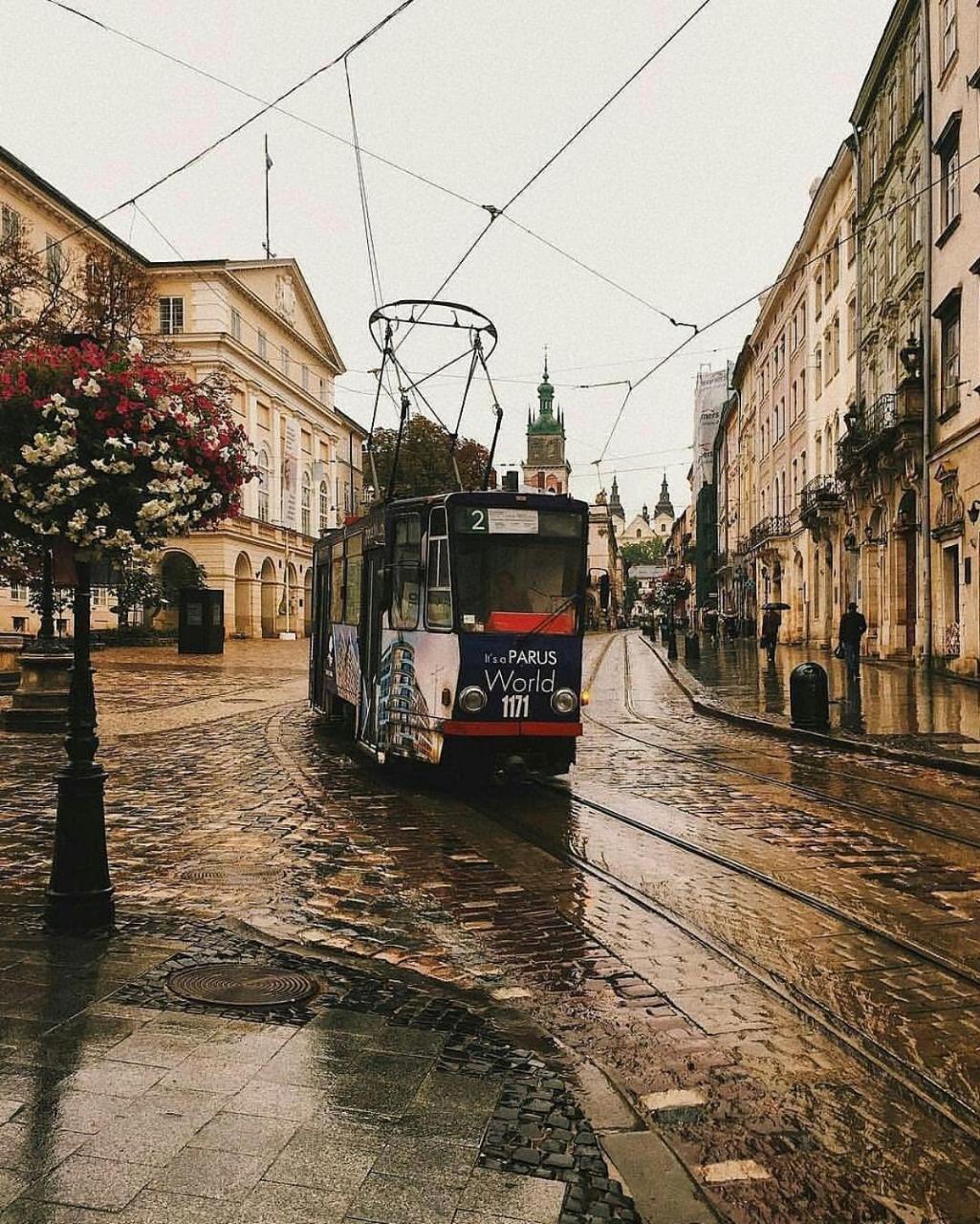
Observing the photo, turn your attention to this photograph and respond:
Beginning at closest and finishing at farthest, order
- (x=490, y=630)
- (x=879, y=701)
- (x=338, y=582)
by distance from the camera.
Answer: (x=490, y=630) < (x=338, y=582) < (x=879, y=701)

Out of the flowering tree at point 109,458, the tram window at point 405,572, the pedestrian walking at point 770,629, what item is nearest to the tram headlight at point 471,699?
the tram window at point 405,572

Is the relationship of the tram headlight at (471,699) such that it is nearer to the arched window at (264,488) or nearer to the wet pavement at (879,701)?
the wet pavement at (879,701)

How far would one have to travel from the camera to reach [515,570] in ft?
37.1

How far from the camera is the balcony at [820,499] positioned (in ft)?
130

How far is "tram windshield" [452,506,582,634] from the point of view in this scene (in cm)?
1112

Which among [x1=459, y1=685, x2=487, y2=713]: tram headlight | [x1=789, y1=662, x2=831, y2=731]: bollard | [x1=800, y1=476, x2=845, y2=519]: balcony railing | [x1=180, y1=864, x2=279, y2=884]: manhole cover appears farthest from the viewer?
[x1=800, y1=476, x2=845, y2=519]: balcony railing

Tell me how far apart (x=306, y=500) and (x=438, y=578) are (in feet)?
221

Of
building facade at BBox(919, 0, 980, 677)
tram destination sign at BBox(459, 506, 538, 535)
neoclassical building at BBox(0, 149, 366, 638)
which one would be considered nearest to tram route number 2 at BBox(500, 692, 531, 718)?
tram destination sign at BBox(459, 506, 538, 535)

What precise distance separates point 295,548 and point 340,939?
2682 inches

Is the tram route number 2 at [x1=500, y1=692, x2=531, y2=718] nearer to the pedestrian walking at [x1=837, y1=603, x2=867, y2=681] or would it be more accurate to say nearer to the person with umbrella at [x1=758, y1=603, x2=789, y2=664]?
the pedestrian walking at [x1=837, y1=603, x2=867, y2=681]

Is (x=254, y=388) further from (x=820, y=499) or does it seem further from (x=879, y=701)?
Result: (x=879, y=701)

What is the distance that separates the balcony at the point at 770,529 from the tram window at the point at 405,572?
41989 mm

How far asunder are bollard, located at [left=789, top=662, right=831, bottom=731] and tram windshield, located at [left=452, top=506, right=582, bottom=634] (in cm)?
669

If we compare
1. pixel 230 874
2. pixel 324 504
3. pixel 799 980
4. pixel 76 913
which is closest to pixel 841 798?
pixel 799 980
